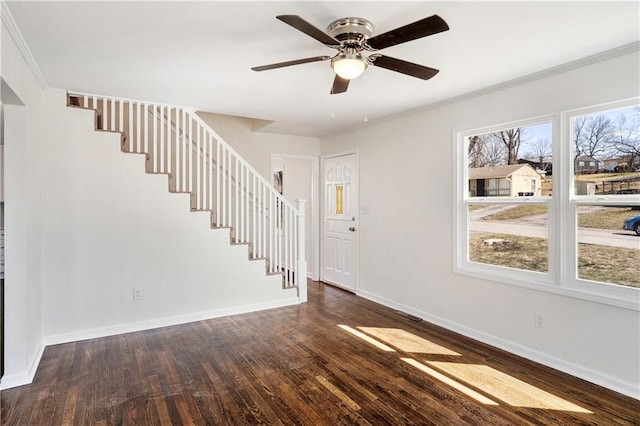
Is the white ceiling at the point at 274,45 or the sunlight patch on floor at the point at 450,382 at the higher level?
the white ceiling at the point at 274,45

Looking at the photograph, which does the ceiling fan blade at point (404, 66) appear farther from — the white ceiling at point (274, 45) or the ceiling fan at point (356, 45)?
the white ceiling at point (274, 45)

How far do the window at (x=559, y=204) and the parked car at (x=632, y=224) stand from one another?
0.01 meters

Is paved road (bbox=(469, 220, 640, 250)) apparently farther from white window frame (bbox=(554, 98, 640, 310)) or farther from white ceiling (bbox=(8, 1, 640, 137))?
white ceiling (bbox=(8, 1, 640, 137))

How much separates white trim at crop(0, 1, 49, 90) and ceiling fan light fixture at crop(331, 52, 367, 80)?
188 cm

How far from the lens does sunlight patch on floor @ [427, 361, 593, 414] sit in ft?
7.95

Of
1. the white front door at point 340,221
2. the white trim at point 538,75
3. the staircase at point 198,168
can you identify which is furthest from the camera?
the white front door at point 340,221

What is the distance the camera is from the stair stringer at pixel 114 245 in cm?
344

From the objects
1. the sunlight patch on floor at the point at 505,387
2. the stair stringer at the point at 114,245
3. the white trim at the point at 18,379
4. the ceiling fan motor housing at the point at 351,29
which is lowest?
the sunlight patch on floor at the point at 505,387

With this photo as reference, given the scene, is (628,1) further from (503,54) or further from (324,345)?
(324,345)

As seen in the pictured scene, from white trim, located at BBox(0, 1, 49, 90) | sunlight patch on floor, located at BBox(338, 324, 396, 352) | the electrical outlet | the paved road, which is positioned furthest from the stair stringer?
the electrical outlet

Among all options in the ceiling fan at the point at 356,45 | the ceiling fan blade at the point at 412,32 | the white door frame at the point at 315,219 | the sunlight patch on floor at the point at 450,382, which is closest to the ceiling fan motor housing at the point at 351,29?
the ceiling fan at the point at 356,45

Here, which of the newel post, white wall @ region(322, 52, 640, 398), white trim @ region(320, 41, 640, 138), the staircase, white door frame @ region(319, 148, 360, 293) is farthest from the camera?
white door frame @ region(319, 148, 360, 293)

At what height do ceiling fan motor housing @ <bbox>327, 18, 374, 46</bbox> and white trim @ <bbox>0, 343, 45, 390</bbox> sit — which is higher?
ceiling fan motor housing @ <bbox>327, 18, 374, 46</bbox>

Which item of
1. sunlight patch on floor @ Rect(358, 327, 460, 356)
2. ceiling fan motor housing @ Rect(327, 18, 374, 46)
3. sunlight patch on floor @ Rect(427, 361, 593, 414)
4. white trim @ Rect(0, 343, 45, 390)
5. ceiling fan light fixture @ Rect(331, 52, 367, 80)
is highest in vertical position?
ceiling fan motor housing @ Rect(327, 18, 374, 46)
